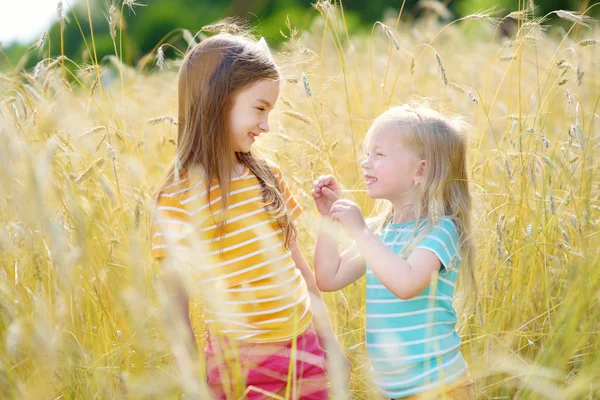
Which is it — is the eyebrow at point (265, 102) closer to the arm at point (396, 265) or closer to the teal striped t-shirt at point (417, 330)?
the arm at point (396, 265)

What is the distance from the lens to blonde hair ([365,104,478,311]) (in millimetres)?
1799

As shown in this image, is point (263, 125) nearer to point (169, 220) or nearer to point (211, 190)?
point (211, 190)

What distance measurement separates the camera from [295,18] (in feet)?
54.0

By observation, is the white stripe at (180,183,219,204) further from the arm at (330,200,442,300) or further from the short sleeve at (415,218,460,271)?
the short sleeve at (415,218,460,271)

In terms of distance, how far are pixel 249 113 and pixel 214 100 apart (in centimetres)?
10

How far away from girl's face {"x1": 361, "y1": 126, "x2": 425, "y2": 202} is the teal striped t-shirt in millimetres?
107

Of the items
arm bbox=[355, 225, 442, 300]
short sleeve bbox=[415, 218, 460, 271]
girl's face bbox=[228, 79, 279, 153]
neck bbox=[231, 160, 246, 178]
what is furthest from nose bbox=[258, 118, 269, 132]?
short sleeve bbox=[415, 218, 460, 271]

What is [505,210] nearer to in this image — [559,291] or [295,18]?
[559,291]

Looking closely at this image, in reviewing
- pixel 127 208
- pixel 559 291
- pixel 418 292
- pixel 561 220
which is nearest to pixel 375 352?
pixel 418 292

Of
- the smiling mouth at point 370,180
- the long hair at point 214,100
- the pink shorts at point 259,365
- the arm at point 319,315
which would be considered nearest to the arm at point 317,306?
the arm at point 319,315

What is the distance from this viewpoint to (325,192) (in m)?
1.91

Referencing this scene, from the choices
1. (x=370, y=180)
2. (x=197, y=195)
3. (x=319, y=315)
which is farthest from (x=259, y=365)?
(x=370, y=180)

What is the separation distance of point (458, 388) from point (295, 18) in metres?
15.6

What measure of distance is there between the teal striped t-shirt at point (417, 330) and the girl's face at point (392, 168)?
0.11 m
